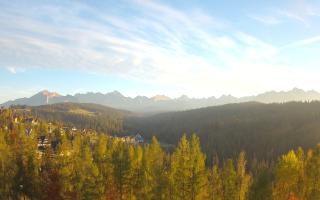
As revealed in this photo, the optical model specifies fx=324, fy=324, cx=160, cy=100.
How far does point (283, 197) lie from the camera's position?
58500 millimetres

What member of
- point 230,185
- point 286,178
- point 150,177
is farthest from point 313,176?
point 150,177

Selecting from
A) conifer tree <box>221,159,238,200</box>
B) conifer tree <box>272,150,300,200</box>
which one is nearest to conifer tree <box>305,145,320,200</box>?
conifer tree <box>272,150,300,200</box>

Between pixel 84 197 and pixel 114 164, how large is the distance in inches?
328

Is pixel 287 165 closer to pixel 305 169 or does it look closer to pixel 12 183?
pixel 305 169

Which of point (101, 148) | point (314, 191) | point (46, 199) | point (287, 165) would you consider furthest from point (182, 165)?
point (46, 199)

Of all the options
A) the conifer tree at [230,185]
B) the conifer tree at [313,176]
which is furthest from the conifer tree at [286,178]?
the conifer tree at [230,185]

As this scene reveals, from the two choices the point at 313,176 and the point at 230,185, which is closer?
the point at 313,176

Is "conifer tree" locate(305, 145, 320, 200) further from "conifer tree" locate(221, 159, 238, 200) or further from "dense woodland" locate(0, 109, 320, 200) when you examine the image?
"conifer tree" locate(221, 159, 238, 200)

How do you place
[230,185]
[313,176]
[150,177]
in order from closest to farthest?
1. [313,176]
2. [230,185]
3. [150,177]

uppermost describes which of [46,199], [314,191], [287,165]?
[287,165]

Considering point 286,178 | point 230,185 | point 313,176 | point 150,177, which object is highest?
point 313,176

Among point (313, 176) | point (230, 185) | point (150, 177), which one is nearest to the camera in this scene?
point (313, 176)

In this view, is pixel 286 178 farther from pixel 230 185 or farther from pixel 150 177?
pixel 150 177

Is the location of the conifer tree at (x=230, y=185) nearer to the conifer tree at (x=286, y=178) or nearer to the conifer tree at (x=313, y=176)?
the conifer tree at (x=286, y=178)
